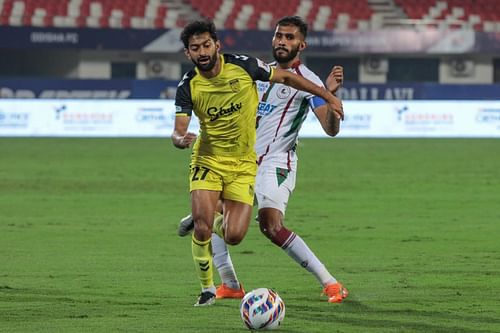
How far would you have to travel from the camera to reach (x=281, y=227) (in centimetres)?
897

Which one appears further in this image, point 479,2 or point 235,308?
point 479,2

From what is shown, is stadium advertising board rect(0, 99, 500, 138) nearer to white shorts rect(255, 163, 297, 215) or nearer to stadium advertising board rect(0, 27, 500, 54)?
stadium advertising board rect(0, 27, 500, 54)

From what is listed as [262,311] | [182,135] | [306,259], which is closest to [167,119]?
[306,259]

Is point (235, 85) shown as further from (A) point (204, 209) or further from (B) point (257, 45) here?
(B) point (257, 45)

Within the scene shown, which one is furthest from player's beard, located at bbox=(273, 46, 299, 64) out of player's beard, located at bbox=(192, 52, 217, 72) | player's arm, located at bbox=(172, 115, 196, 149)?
player's arm, located at bbox=(172, 115, 196, 149)

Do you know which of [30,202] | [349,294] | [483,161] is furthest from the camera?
[483,161]

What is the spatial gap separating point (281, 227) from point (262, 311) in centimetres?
153

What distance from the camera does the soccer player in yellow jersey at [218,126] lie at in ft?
27.7

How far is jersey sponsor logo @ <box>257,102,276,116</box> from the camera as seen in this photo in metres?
9.31

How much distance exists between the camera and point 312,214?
1597cm

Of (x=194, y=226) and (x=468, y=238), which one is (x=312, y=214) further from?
(x=194, y=226)

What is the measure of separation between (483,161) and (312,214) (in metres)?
9.99

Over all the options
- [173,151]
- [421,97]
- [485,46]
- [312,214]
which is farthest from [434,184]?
[485,46]

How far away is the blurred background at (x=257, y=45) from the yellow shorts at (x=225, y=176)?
80.8ft
